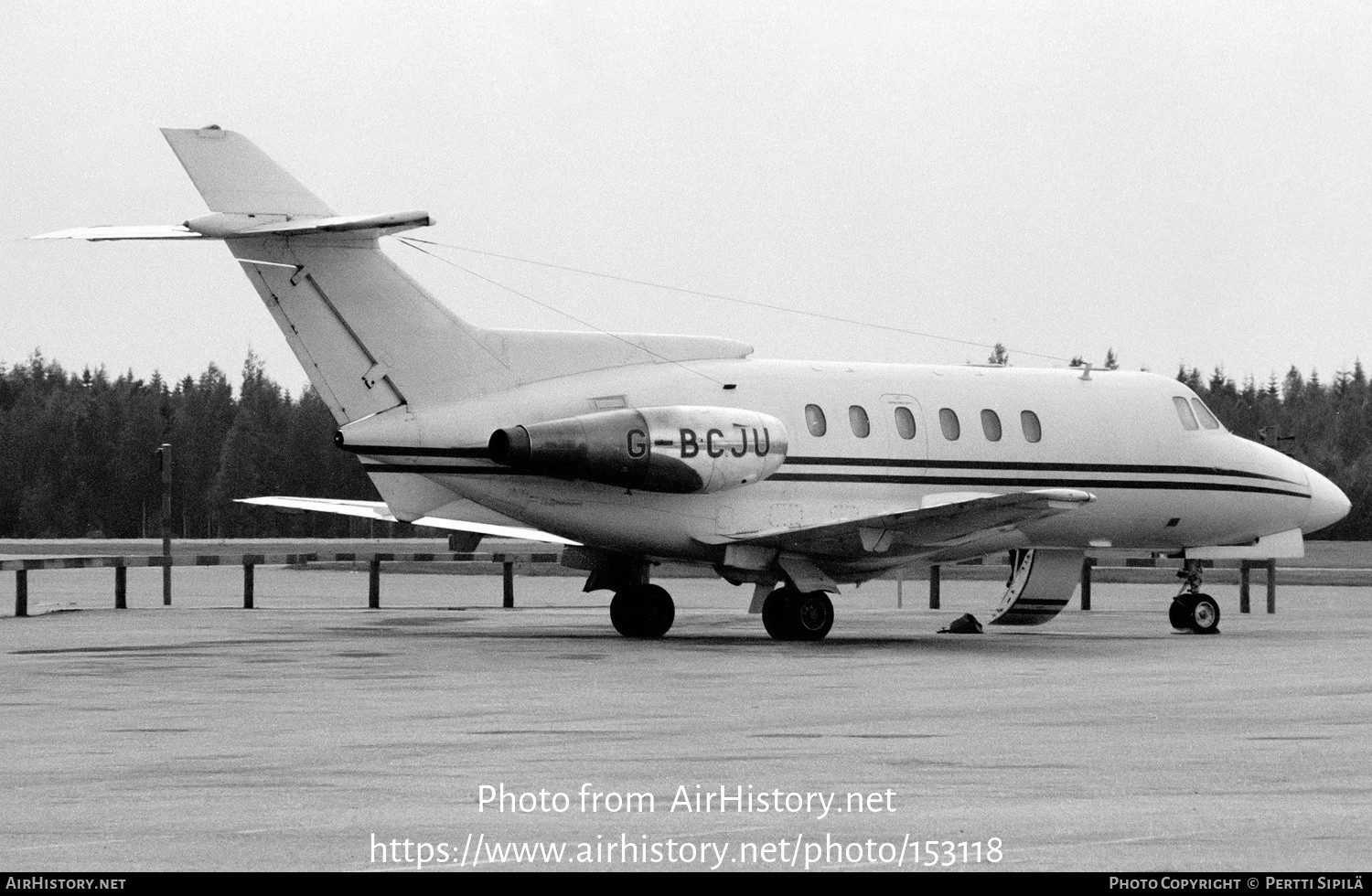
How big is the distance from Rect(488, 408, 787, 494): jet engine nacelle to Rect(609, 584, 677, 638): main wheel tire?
2144 millimetres

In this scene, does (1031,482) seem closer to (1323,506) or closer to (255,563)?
(1323,506)

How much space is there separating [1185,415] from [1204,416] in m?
0.45

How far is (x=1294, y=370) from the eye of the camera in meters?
174

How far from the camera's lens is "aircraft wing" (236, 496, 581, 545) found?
74.7 ft

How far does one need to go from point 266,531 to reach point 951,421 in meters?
86.5

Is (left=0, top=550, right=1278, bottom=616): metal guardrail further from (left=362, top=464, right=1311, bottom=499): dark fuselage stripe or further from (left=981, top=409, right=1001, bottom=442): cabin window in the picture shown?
(left=981, top=409, right=1001, bottom=442): cabin window

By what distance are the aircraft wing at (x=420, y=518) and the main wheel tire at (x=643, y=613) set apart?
105 cm

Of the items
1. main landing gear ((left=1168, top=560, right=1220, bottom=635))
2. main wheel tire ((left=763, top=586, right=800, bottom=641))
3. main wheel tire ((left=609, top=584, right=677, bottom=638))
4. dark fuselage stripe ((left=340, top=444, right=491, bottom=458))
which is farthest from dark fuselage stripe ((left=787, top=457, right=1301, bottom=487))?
dark fuselage stripe ((left=340, top=444, right=491, bottom=458))

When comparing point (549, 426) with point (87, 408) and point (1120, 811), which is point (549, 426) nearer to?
point (1120, 811)


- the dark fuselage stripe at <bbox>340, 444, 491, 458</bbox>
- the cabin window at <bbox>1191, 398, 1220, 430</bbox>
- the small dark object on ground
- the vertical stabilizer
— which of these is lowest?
the small dark object on ground

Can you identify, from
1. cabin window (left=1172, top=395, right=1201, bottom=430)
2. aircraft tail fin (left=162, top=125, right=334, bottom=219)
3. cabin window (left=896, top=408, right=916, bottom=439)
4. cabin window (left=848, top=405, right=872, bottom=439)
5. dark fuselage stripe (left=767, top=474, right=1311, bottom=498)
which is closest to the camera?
aircraft tail fin (left=162, top=125, right=334, bottom=219)

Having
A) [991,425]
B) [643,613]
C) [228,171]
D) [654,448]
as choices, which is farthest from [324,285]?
[991,425]

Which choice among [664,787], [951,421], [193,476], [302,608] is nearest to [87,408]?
[193,476]
